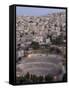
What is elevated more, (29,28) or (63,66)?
(29,28)

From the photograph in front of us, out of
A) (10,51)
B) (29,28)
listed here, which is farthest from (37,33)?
(10,51)

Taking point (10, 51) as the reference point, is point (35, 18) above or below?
above

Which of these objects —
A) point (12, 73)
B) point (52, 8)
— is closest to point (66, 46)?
point (52, 8)

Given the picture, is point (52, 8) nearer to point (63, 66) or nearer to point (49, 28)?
point (49, 28)

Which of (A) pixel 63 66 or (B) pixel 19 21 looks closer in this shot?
(B) pixel 19 21

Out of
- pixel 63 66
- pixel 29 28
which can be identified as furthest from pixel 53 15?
pixel 63 66

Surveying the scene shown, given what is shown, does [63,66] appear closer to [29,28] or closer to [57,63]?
[57,63]

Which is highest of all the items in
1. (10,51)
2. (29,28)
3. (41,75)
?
(29,28)
